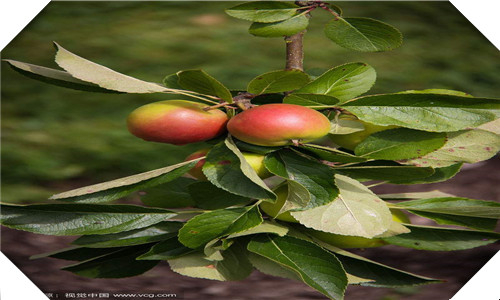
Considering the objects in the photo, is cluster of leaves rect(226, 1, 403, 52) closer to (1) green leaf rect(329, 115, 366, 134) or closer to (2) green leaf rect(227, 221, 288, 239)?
(1) green leaf rect(329, 115, 366, 134)

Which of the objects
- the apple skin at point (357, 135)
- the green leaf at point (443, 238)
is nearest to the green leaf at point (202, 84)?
the apple skin at point (357, 135)

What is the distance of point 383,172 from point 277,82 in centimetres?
12

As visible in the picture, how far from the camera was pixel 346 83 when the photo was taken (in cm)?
52

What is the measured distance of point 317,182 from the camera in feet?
1.60

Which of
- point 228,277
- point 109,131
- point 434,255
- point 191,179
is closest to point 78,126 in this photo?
point 109,131

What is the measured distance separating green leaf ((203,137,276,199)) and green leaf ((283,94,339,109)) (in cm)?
6

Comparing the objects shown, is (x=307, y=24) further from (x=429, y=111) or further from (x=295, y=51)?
(x=429, y=111)

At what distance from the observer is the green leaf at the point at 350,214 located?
48 cm

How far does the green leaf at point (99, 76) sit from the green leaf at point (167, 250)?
0.13 m

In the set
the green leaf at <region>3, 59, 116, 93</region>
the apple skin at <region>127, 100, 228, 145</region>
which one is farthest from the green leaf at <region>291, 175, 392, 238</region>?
the green leaf at <region>3, 59, 116, 93</region>

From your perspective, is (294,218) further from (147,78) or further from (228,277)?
(147,78)

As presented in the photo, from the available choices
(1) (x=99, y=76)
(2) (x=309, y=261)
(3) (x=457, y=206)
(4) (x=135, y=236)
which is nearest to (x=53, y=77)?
(1) (x=99, y=76)

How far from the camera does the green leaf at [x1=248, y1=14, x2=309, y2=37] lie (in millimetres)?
551

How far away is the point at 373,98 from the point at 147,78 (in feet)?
0.96
